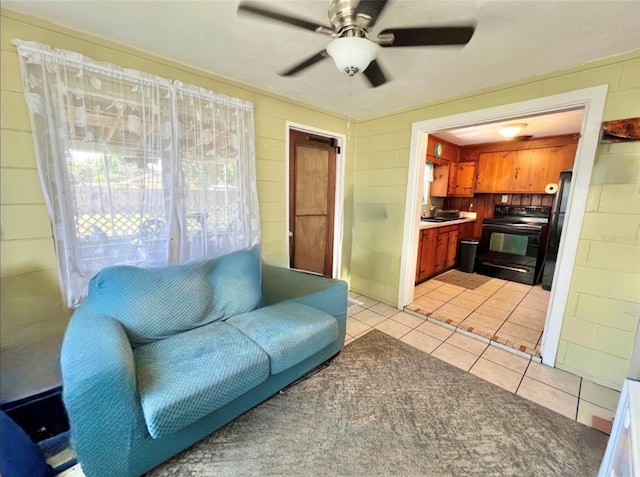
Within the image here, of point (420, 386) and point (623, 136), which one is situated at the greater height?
point (623, 136)

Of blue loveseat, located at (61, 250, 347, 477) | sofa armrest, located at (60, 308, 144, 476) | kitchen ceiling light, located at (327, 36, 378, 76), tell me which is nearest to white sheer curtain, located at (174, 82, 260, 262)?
blue loveseat, located at (61, 250, 347, 477)

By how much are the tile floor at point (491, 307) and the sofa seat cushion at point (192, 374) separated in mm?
2211

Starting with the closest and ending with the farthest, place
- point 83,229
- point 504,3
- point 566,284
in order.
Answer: point 504,3, point 83,229, point 566,284

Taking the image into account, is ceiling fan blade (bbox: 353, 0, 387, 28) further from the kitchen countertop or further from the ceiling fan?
the kitchen countertop

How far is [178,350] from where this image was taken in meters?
1.51

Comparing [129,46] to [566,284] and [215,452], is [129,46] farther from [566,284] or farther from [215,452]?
[566,284]

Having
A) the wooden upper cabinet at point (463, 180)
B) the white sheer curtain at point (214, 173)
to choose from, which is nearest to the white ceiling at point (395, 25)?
the white sheer curtain at point (214, 173)

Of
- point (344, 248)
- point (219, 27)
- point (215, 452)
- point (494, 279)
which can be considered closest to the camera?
point (215, 452)

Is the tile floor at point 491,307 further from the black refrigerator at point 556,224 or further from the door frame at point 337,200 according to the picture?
the door frame at point 337,200

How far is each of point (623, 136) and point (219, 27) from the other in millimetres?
2683

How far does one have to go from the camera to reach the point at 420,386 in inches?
75.8

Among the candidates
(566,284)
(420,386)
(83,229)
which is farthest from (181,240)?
(566,284)

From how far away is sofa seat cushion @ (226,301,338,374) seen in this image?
1616mm

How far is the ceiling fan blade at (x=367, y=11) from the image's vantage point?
1.02 meters
